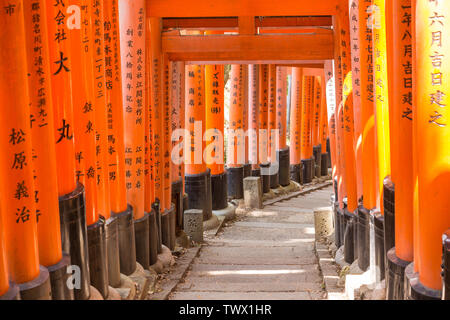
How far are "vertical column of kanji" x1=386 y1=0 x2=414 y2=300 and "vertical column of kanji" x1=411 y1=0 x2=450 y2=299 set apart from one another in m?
0.65

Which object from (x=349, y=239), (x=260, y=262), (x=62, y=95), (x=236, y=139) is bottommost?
(x=260, y=262)

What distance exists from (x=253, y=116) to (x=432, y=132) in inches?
398

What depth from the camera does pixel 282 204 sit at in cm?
1294

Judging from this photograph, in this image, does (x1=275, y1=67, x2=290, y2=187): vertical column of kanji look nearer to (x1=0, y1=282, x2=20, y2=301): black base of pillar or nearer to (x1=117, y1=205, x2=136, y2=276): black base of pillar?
(x1=117, y1=205, x2=136, y2=276): black base of pillar

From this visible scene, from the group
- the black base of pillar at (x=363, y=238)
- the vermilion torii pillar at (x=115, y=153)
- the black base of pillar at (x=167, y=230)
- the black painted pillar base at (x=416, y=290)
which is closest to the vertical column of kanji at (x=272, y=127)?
the black base of pillar at (x=167, y=230)

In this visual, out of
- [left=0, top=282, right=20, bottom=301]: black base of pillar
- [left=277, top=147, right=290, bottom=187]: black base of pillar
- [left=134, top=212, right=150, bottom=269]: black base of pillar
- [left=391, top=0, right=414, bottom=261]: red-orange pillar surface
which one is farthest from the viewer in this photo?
[left=277, top=147, right=290, bottom=187]: black base of pillar

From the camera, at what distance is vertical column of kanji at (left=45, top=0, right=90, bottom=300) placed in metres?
4.34

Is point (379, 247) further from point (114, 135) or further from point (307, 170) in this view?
point (307, 170)

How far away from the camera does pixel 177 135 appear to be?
9305mm

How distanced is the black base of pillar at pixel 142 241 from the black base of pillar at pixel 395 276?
3157 millimetres

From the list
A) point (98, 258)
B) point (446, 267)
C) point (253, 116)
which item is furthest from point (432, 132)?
point (253, 116)

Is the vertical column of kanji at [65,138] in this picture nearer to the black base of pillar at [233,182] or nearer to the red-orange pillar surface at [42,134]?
the red-orange pillar surface at [42,134]

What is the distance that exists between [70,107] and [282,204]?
886 cm

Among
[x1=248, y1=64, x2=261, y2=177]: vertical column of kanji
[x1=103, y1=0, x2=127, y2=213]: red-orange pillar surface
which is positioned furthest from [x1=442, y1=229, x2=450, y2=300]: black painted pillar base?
[x1=248, y1=64, x2=261, y2=177]: vertical column of kanji
